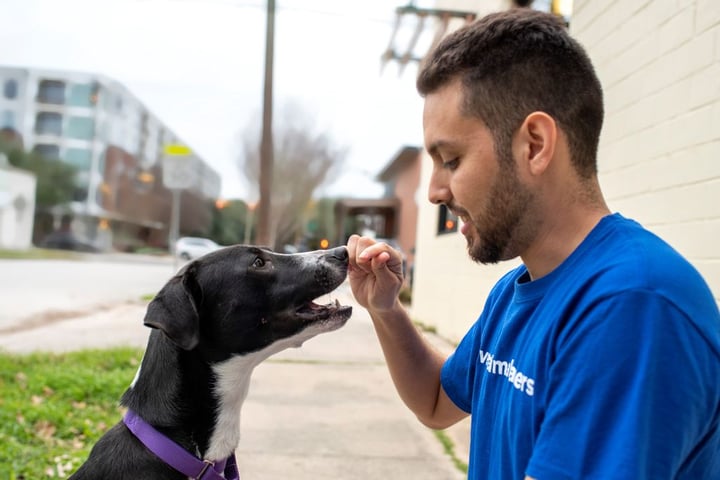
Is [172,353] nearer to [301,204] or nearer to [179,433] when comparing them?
[179,433]

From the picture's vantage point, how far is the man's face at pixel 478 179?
1.28m

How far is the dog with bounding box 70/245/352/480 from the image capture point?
6.27 feet

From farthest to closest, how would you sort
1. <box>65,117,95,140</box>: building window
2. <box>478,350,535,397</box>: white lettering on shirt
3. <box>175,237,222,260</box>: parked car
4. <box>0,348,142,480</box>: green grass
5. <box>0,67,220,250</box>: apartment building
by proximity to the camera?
<box>65,117,95,140</box>: building window, <box>0,67,220,250</box>: apartment building, <box>175,237,222,260</box>: parked car, <box>0,348,142,480</box>: green grass, <box>478,350,535,397</box>: white lettering on shirt

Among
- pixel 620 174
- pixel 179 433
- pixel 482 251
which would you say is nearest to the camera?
pixel 482 251

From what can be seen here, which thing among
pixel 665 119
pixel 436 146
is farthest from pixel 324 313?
pixel 665 119

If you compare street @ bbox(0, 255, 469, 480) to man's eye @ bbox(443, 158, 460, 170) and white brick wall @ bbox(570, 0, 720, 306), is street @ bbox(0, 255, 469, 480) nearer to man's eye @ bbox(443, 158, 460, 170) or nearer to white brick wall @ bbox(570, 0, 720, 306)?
man's eye @ bbox(443, 158, 460, 170)

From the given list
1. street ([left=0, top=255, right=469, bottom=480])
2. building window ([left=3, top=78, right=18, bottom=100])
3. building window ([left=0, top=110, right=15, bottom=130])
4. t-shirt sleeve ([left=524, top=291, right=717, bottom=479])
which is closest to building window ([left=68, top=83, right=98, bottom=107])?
building window ([left=3, top=78, right=18, bottom=100])

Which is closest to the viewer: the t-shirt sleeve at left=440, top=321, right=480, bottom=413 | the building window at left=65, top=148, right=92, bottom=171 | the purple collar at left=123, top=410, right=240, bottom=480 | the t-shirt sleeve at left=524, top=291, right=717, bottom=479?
the t-shirt sleeve at left=524, top=291, right=717, bottom=479

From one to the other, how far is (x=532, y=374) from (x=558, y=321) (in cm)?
15

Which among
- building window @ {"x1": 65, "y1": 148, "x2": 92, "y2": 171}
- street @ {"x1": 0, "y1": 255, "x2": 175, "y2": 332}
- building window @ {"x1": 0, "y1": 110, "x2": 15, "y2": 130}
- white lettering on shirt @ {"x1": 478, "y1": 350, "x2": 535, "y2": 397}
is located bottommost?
street @ {"x1": 0, "y1": 255, "x2": 175, "y2": 332}

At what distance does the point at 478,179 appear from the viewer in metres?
1.31

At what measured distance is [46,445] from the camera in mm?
3879

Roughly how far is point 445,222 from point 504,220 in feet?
27.0

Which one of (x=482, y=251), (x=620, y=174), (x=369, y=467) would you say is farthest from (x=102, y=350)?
(x=482, y=251)
